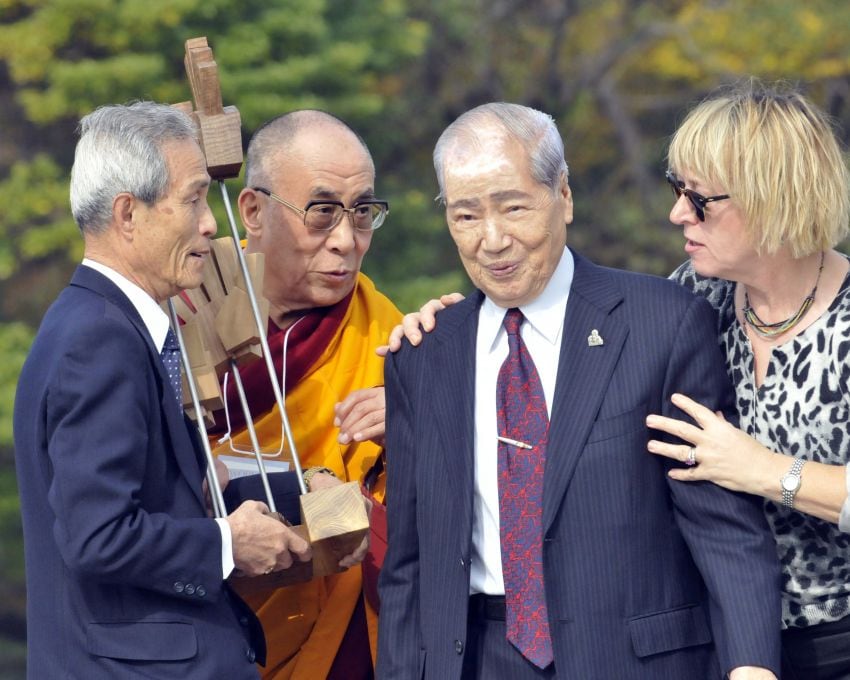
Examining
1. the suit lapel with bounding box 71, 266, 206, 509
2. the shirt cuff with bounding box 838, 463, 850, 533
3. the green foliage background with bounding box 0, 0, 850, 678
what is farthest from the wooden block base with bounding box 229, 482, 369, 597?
the green foliage background with bounding box 0, 0, 850, 678

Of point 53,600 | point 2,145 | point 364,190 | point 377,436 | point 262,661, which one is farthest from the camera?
point 2,145

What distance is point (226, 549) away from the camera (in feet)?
8.87

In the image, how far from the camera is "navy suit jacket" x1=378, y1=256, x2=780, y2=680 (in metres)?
2.67

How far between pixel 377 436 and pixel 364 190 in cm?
64

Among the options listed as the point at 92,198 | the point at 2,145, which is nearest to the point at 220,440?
the point at 92,198

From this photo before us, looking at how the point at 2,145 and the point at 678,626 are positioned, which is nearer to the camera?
the point at 678,626

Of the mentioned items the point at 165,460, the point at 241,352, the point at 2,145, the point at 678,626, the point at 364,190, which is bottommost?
the point at 678,626

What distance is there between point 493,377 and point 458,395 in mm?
80

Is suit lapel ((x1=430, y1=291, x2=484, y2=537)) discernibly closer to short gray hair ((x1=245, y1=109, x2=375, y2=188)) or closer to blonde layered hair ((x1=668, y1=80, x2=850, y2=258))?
blonde layered hair ((x1=668, y1=80, x2=850, y2=258))

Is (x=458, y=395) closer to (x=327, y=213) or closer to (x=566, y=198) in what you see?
(x=566, y=198)

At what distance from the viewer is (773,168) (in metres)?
2.77

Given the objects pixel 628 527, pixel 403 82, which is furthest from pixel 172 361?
pixel 403 82

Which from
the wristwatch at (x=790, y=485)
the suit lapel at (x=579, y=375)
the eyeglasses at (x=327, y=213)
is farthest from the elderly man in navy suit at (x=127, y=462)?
the wristwatch at (x=790, y=485)

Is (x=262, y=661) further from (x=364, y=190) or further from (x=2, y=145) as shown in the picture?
(x=2, y=145)
